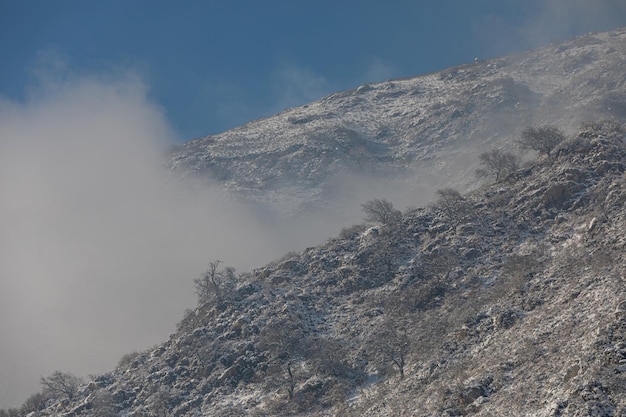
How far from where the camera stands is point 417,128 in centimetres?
11356

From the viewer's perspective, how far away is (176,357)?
4978cm

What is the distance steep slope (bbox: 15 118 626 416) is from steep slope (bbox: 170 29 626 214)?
1138 inches

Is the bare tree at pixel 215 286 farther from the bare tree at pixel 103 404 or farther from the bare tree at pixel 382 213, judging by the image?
the bare tree at pixel 382 213

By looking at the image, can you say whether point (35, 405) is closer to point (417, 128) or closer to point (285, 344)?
point (285, 344)

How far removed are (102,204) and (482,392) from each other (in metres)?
111

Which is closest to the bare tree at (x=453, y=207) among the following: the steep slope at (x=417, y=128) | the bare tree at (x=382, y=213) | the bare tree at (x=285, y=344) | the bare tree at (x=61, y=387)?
the bare tree at (x=382, y=213)

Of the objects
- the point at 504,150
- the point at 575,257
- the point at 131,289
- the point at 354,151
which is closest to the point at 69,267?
the point at 131,289

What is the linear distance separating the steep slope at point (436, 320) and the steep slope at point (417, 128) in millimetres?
28912

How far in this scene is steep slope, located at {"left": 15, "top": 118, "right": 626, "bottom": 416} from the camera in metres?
29.8

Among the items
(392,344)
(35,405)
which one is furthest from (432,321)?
(35,405)

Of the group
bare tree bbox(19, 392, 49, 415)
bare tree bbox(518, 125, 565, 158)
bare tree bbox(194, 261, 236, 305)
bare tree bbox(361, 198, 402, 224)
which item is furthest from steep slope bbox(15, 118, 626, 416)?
bare tree bbox(518, 125, 565, 158)

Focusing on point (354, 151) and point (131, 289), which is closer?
point (131, 289)

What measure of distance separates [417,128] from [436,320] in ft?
249

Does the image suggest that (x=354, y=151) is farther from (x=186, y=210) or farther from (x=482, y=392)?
(x=482, y=392)
